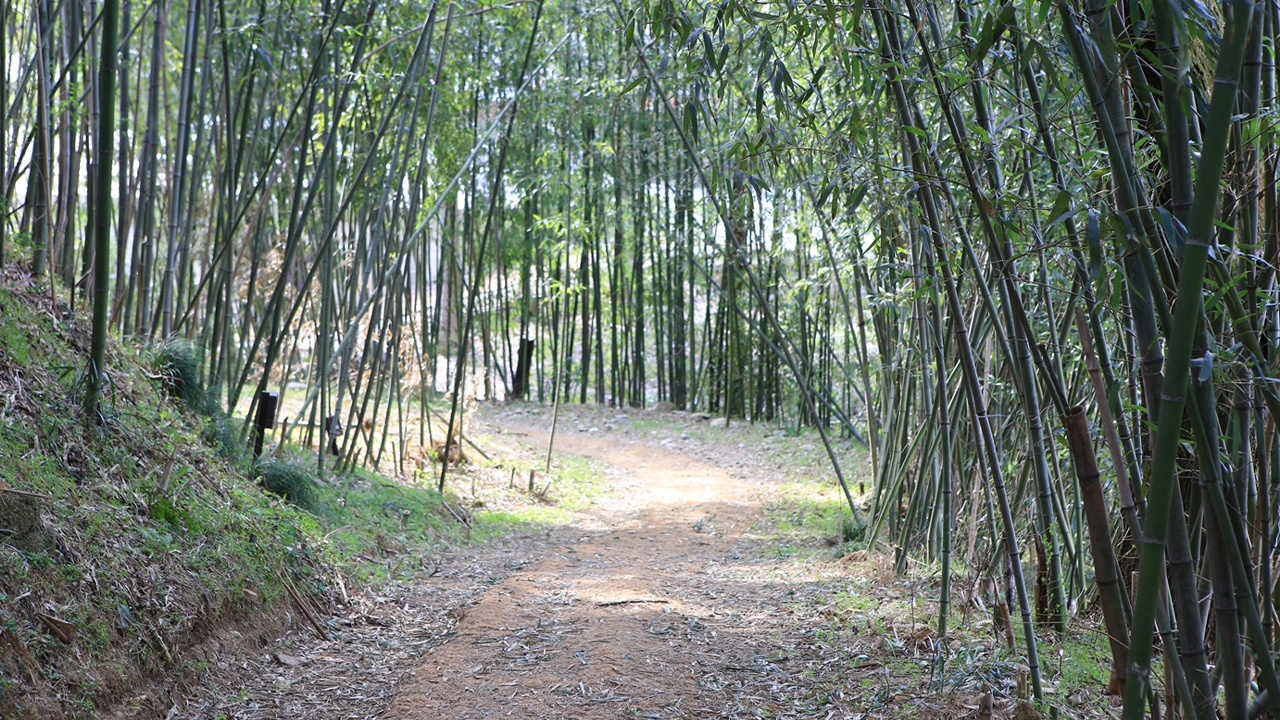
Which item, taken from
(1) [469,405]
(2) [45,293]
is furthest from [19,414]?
(1) [469,405]

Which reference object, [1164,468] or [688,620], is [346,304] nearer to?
[688,620]

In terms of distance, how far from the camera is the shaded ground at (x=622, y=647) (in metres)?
2.43

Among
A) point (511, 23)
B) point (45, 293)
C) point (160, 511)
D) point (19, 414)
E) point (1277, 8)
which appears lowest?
point (160, 511)

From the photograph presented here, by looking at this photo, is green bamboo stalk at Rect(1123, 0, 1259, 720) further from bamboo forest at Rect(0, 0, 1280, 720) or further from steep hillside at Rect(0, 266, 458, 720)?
steep hillside at Rect(0, 266, 458, 720)

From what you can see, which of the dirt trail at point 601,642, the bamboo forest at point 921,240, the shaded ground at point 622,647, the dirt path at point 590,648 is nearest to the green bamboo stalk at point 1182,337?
the bamboo forest at point 921,240

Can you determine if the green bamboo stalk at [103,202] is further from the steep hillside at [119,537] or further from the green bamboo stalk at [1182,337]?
the green bamboo stalk at [1182,337]

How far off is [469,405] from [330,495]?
2.89 meters

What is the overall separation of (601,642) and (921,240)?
1.65 metres

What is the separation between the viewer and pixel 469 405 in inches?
297

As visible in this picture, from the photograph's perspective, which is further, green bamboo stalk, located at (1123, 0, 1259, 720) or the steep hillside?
→ the steep hillside

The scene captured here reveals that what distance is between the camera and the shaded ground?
95.6 inches

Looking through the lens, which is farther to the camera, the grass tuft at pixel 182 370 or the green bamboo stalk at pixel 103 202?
the grass tuft at pixel 182 370

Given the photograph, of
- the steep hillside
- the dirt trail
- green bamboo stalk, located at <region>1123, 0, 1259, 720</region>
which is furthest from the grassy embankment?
green bamboo stalk, located at <region>1123, 0, 1259, 720</region>

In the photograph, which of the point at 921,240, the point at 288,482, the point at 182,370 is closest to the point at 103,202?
the point at 182,370
